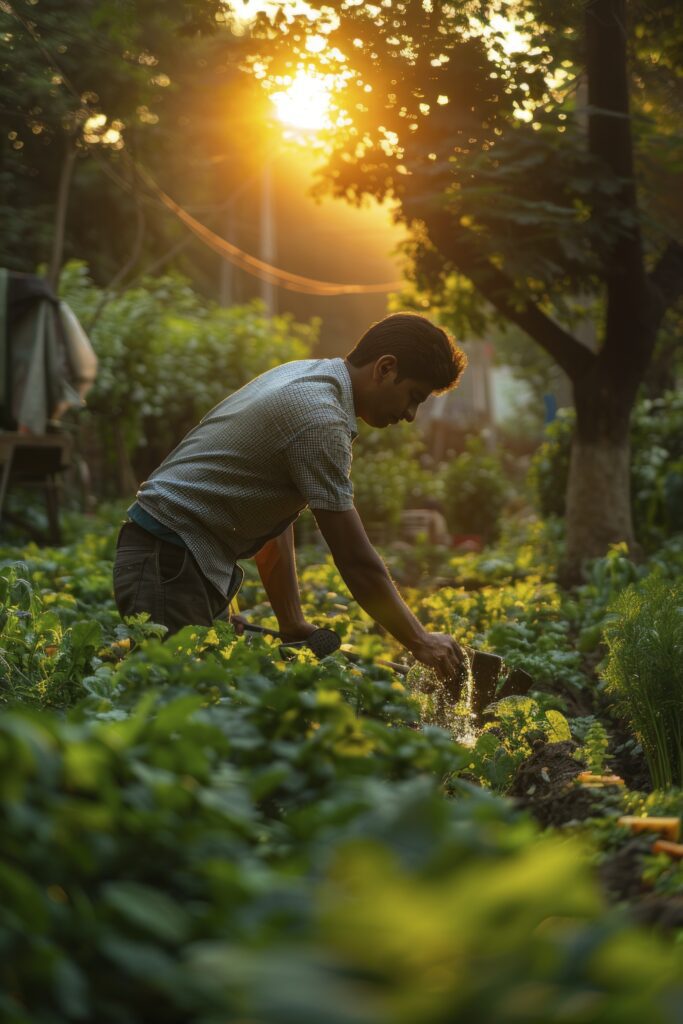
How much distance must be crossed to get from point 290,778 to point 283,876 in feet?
1.48

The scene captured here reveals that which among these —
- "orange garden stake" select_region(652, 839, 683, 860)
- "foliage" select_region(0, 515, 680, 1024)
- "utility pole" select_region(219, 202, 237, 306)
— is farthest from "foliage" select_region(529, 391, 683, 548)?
"utility pole" select_region(219, 202, 237, 306)

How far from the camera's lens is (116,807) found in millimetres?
1349

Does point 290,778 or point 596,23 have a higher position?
point 596,23

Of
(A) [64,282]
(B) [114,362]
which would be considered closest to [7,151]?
(B) [114,362]

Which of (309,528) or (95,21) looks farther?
(309,528)

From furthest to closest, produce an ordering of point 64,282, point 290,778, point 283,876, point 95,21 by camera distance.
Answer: point 64,282 → point 95,21 → point 290,778 → point 283,876

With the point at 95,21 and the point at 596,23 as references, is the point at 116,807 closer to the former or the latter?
the point at 95,21

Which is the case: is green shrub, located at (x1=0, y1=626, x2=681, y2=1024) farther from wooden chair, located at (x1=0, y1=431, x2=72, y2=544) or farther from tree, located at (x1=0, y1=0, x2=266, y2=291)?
wooden chair, located at (x1=0, y1=431, x2=72, y2=544)

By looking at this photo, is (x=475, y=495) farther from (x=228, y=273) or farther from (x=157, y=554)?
(x=228, y=273)

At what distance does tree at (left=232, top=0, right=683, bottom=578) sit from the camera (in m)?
5.30

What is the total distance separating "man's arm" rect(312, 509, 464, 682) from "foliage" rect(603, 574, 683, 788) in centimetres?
59

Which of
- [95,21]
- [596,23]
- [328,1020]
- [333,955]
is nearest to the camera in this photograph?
[328,1020]

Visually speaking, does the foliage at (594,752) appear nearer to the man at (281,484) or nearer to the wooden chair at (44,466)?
the man at (281,484)

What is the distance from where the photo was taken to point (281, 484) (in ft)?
12.0
